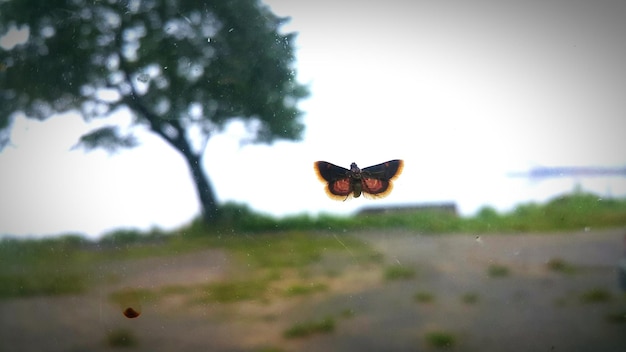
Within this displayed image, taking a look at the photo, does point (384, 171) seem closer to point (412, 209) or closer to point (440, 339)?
point (412, 209)

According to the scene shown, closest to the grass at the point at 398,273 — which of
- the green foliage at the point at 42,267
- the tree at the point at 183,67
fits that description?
the tree at the point at 183,67

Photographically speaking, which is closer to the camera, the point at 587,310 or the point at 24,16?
the point at 587,310

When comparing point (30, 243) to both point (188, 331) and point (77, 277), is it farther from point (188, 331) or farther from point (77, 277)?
point (188, 331)

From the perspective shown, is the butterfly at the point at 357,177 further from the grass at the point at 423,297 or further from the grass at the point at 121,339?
the grass at the point at 121,339

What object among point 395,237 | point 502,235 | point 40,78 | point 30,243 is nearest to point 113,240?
point 30,243

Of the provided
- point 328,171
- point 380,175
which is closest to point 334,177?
point 328,171

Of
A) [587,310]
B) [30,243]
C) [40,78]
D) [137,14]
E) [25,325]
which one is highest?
[137,14]

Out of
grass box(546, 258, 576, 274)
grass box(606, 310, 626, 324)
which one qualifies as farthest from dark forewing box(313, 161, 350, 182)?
grass box(606, 310, 626, 324)
